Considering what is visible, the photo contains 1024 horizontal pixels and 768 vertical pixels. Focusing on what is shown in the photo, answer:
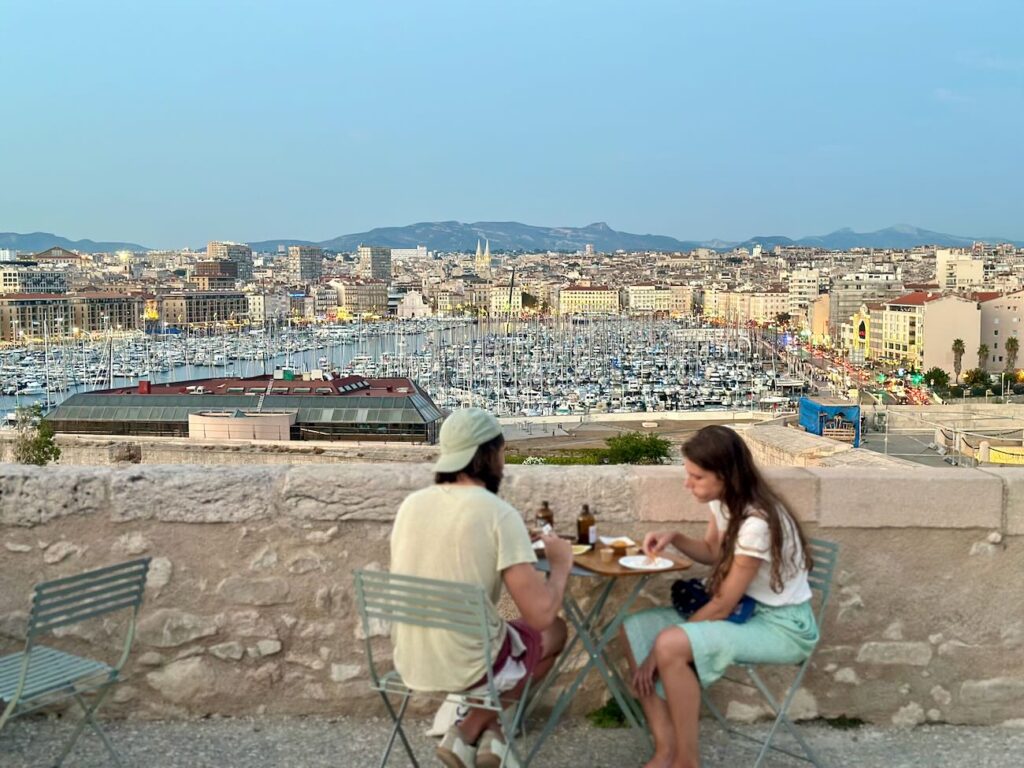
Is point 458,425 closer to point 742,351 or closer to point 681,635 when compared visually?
point 681,635

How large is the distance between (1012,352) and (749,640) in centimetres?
8708

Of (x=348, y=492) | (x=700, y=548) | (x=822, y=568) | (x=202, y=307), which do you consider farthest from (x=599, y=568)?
(x=202, y=307)

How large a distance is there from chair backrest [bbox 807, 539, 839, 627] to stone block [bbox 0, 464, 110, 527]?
7.84 feet

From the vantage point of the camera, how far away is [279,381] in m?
41.2

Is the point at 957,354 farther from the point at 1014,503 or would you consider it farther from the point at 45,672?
the point at 45,672

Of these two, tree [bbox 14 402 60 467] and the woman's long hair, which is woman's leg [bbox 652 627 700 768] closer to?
the woman's long hair

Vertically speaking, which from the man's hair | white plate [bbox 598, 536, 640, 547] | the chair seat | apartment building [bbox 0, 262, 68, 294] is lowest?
the chair seat

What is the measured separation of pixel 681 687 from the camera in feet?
9.37

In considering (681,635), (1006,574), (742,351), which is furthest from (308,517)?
Result: (742,351)

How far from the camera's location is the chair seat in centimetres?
290

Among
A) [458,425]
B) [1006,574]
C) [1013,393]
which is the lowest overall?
[1013,393]

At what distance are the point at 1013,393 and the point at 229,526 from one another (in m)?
73.9

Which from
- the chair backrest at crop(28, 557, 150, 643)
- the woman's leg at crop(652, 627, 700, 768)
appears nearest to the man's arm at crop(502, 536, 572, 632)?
the woman's leg at crop(652, 627, 700, 768)

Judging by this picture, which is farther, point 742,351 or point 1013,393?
point 742,351
